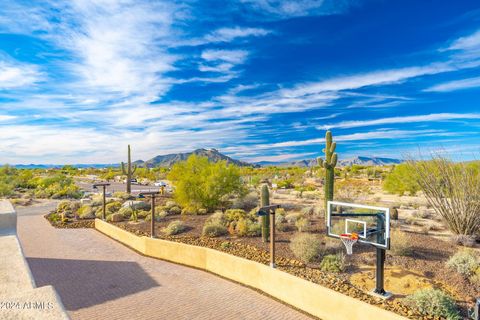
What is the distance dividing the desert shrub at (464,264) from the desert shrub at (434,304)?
199 centimetres

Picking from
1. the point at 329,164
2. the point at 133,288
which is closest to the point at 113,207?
the point at 133,288

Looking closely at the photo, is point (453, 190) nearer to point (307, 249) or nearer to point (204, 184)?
point (307, 249)

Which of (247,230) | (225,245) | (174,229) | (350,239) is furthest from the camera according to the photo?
(174,229)

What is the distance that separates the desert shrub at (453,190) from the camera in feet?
39.4

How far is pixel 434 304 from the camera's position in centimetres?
635

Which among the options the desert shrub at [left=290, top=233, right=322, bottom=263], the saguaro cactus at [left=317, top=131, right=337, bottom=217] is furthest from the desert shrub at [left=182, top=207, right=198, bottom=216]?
the desert shrub at [left=290, top=233, right=322, bottom=263]

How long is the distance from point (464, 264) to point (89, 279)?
35.1 feet

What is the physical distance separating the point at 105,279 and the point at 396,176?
28.7 metres

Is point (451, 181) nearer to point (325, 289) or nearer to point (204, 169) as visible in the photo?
point (325, 289)

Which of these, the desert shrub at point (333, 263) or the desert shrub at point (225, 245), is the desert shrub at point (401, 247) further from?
the desert shrub at point (225, 245)

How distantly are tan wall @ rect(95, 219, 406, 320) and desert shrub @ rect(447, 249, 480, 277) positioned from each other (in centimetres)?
397

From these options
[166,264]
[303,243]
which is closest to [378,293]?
[303,243]

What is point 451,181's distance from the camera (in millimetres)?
12641

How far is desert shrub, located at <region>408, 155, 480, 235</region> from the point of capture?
1202cm
